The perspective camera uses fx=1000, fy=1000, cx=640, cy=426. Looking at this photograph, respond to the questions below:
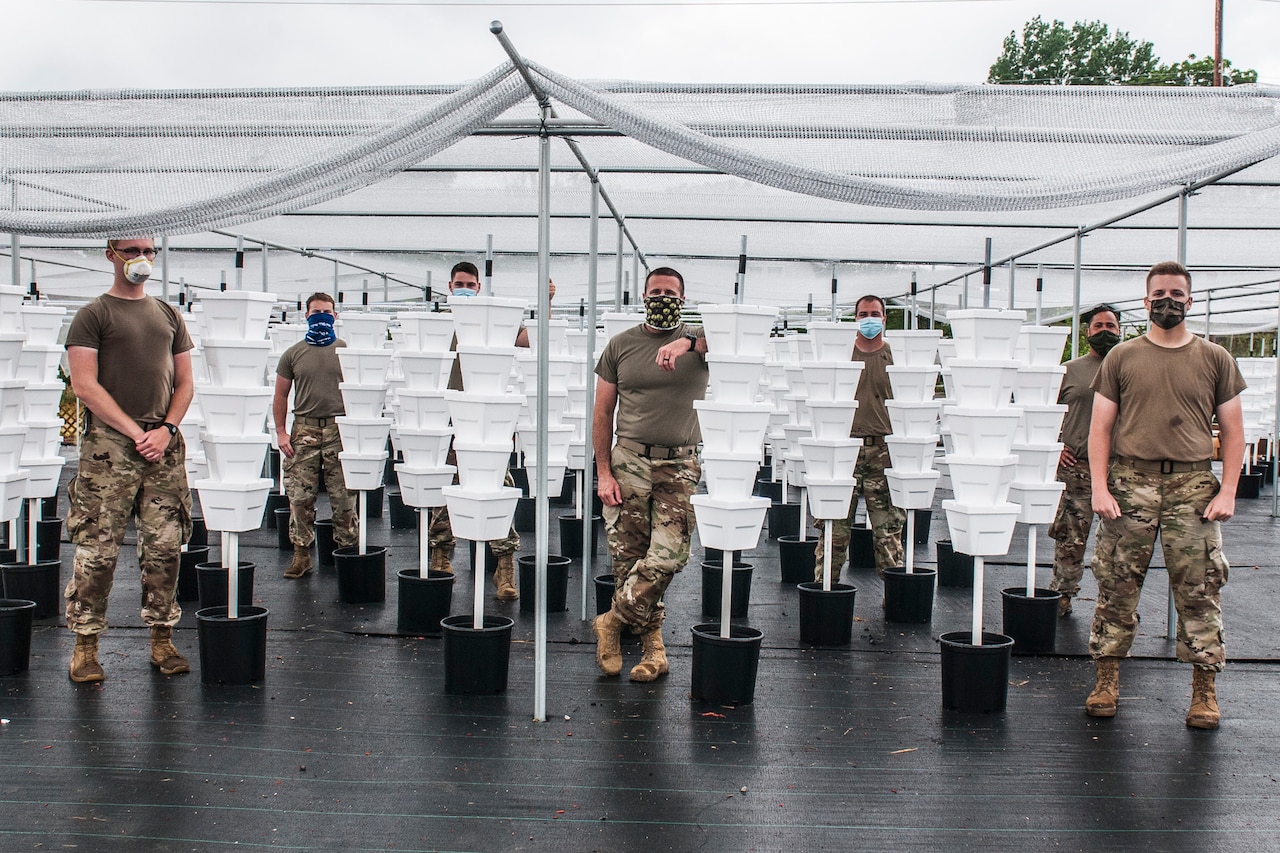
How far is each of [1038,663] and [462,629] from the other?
Answer: 293 cm

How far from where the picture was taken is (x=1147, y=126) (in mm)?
4102

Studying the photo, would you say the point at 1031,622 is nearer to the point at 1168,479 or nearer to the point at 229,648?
the point at 1168,479

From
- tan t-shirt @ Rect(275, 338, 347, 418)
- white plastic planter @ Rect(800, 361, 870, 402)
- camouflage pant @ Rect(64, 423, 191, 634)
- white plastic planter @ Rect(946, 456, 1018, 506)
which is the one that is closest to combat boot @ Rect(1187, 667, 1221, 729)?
white plastic planter @ Rect(946, 456, 1018, 506)

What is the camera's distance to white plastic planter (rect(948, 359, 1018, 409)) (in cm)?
451

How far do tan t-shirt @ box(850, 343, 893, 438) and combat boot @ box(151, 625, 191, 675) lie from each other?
4.03 m

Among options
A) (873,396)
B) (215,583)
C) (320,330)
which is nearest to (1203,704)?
(873,396)

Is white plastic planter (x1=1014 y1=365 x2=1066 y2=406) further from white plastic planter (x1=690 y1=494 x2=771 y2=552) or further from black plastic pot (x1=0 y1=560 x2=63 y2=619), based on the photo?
black plastic pot (x1=0 y1=560 x2=63 y2=619)

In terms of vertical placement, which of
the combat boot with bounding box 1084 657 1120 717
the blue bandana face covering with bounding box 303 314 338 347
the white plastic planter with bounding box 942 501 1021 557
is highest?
the blue bandana face covering with bounding box 303 314 338 347

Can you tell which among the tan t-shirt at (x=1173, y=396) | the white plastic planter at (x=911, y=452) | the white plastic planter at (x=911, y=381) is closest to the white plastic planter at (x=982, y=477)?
the tan t-shirt at (x=1173, y=396)

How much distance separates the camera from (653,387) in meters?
4.64

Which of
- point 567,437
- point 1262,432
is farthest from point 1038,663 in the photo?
point 1262,432

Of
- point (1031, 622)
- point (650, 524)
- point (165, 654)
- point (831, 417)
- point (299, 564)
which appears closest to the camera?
point (165, 654)

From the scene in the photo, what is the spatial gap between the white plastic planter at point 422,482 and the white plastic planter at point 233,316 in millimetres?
1306

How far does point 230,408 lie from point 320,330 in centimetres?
220
